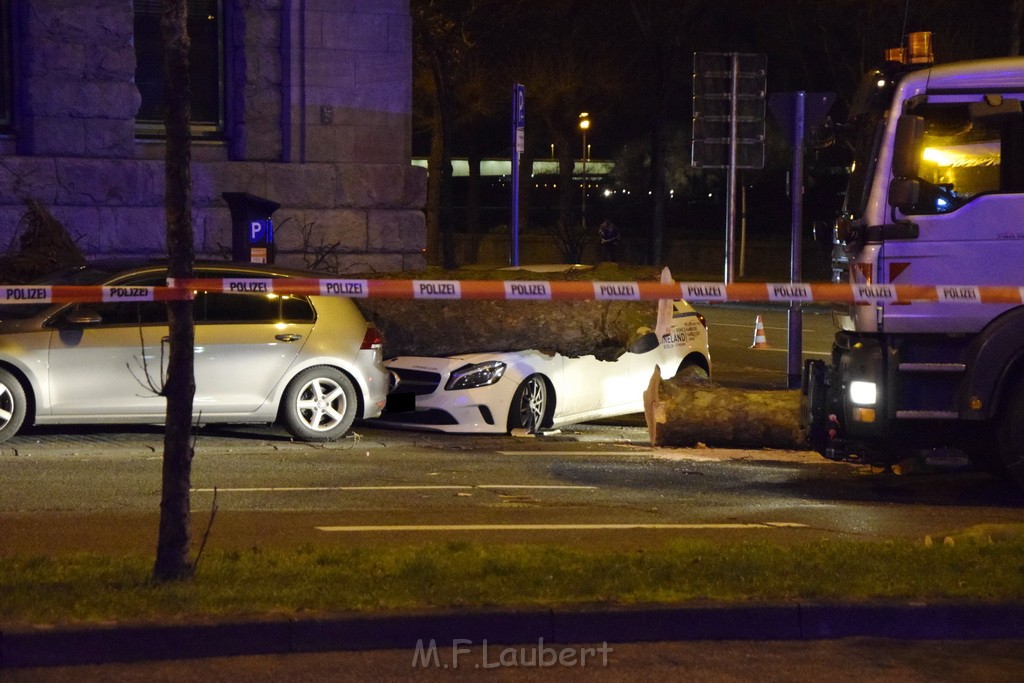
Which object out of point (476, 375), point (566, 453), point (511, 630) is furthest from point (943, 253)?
point (476, 375)

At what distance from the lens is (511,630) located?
246 inches

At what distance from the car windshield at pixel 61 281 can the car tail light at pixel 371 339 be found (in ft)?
7.00

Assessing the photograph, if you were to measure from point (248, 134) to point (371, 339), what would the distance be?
7.22 metres

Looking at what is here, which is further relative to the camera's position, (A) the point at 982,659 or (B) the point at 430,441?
(B) the point at 430,441

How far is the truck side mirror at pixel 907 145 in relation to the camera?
30.2ft

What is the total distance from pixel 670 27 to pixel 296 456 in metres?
34.5

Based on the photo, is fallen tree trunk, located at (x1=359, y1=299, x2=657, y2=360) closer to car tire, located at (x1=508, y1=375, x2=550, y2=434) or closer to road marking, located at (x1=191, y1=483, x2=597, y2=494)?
car tire, located at (x1=508, y1=375, x2=550, y2=434)

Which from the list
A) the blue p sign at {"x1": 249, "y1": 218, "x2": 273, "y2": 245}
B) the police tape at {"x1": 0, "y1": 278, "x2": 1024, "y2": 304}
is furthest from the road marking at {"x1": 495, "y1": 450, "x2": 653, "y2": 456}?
the blue p sign at {"x1": 249, "y1": 218, "x2": 273, "y2": 245}

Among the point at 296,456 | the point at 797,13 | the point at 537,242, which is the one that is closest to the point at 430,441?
the point at 296,456

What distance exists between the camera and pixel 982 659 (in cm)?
629

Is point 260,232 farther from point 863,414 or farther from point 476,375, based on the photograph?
point 863,414

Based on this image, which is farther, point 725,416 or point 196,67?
point 196,67

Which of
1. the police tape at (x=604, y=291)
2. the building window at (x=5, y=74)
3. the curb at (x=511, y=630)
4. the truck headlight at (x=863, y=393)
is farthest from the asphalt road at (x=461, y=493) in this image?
the building window at (x=5, y=74)

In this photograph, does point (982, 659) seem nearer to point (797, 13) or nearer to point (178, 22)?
point (178, 22)
